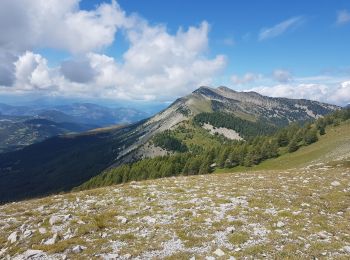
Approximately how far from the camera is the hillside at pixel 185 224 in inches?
578

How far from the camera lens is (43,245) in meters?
15.2

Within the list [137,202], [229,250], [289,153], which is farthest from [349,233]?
[289,153]

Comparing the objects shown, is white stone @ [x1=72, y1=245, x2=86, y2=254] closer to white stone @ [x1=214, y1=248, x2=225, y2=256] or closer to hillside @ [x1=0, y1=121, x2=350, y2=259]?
hillside @ [x1=0, y1=121, x2=350, y2=259]

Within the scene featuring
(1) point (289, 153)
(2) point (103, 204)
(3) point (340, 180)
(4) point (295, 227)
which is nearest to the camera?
(4) point (295, 227)

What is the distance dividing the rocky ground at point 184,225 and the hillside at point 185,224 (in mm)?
45

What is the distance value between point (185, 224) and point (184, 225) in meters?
0.15

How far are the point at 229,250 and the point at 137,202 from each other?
9.75 m

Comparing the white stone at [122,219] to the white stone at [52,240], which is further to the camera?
the white stone at [122,219]

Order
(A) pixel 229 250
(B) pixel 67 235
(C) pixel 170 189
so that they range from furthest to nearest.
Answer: (C) pixel 170 189, (B) pixel 67 235, (A) pixel 229 250

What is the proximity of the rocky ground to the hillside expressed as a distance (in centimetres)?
5

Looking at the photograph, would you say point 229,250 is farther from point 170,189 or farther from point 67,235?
point 170,189

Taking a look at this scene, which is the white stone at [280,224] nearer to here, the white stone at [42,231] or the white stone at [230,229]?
the white stone at [230,229]

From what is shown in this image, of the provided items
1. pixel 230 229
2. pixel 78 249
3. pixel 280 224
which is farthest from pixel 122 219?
pixel 280 224

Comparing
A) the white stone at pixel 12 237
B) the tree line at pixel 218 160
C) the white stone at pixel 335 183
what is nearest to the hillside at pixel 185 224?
the white stone at pixel 12 237
